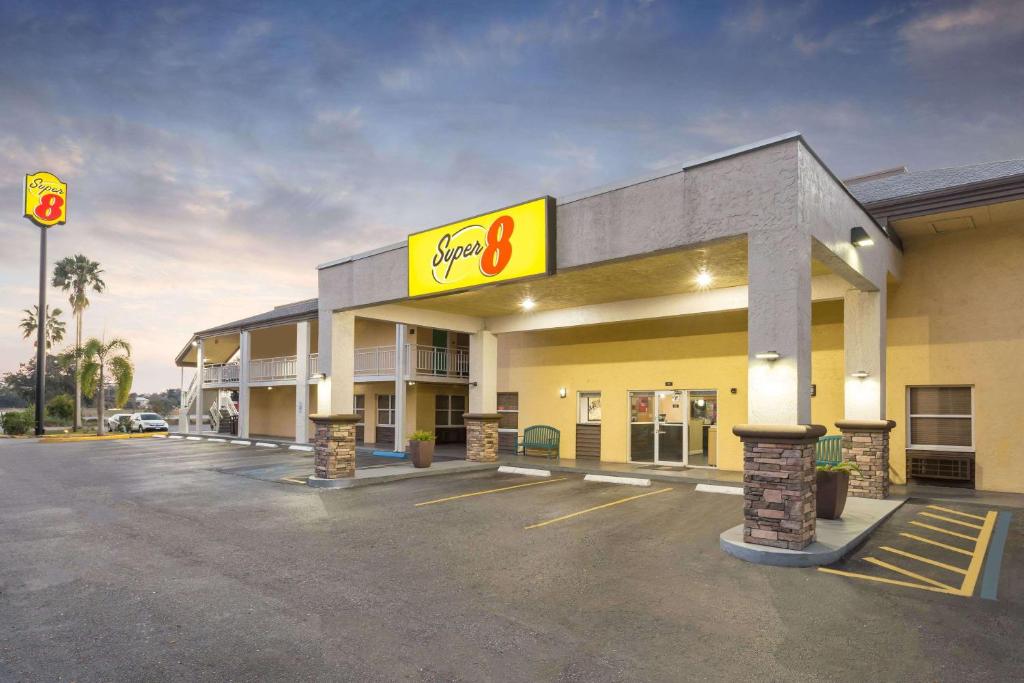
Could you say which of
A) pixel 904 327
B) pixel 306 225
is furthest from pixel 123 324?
pixel 904 327

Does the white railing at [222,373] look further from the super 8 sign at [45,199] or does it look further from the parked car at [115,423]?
the super 8 sign at [45,199]

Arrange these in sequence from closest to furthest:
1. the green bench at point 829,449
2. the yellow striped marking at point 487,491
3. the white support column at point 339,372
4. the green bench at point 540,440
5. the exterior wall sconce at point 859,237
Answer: the exterior wall sconce at point 859,237 < the yellow striped marking at point 487,491 < the green bench at point 829,449 < the white support column at point 339,372 < the green bench at point 540,440

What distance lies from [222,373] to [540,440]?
20550mm

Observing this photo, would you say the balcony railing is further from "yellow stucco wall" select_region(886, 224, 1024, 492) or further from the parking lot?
"yellow stucco wall" select_region(886, 224, 1024, 492)

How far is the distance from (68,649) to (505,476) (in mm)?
11419

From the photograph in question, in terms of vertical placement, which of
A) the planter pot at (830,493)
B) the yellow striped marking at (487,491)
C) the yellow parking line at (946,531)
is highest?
the planter pot at (830,493)

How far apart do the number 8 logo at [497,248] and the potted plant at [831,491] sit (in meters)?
6.86

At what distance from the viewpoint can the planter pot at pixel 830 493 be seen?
8961 mm

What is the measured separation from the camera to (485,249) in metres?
12.0

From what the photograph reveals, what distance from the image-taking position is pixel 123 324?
135 feet

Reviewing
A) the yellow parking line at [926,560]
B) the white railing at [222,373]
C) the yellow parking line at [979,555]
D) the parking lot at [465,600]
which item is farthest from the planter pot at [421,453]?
the white railing at [222,373]

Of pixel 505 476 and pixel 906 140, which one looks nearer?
pixel 505 476

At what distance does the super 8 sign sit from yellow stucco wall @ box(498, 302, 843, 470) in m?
29.4

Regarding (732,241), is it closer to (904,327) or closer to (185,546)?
(904,327)
